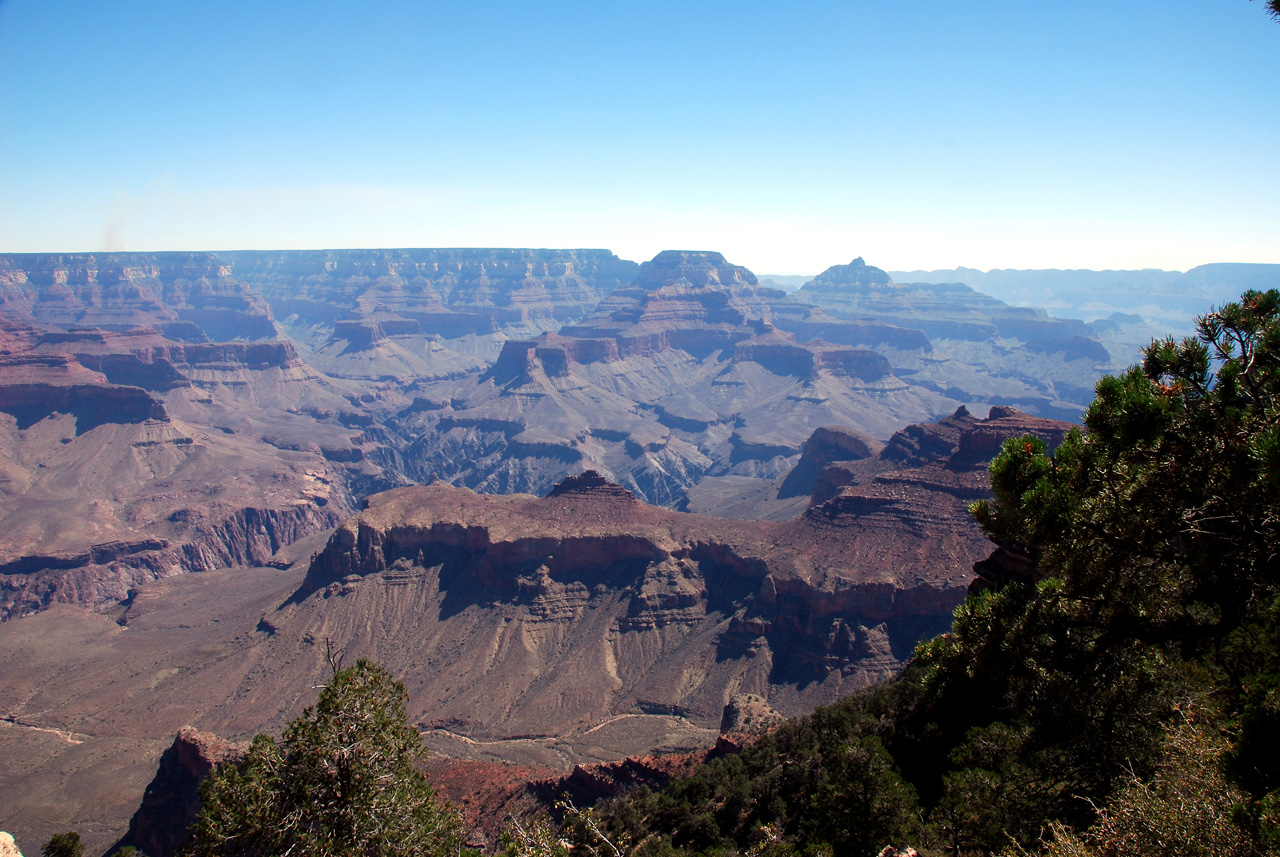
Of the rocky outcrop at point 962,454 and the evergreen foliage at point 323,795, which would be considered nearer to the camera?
the evergreen foliage at point 323,795

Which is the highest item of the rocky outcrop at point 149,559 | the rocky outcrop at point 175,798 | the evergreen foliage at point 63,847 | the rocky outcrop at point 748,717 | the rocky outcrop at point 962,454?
the rocky outcrop at point 962,454

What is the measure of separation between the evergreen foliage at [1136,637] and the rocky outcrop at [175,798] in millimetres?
41966

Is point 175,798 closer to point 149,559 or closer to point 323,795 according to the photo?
point 323,795

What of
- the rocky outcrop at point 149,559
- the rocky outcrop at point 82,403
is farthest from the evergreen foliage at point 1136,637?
the rocky outcrop at point 82,403

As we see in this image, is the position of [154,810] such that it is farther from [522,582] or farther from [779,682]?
[779,682]

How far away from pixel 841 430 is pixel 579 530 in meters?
63.0

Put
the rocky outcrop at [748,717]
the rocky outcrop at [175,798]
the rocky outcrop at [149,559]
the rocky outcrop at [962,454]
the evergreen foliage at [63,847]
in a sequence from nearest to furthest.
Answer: the evergreen foliage at [63,847], the rocky outcrop at [175,798], the rocky outcrop at [748,717], the rocky outcrop at [962,454], the rocky outcrop at [149,559]

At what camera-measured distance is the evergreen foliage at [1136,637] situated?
11.5 meters

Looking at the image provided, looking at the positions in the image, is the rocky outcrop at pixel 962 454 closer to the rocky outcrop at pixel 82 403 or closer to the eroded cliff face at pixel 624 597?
the eroded cliff face at pixel 624 597

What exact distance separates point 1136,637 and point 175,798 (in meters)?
53.3

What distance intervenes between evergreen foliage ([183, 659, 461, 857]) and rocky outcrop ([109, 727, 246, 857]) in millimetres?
33558

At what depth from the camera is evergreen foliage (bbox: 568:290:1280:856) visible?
11547 millimetres

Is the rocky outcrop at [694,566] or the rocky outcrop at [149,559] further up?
the rocky outcrop at [694,566]

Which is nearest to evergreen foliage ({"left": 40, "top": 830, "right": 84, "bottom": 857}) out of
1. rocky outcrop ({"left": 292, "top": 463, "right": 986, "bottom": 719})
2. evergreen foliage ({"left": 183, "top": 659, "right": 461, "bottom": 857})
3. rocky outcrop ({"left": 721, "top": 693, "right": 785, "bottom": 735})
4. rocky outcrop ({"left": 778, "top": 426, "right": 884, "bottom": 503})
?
evergreen foliage ({"left": 183, "top": 659, "right": 461, "bottom": 857})
